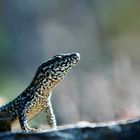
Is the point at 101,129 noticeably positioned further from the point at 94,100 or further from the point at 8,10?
the point at 8,10

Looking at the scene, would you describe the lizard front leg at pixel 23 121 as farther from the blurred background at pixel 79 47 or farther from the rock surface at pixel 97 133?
the blurred background at pixel 79 47

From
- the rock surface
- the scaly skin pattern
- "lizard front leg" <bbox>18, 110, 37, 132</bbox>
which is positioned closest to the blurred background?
the scaly skin pattern

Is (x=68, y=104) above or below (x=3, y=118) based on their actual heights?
below

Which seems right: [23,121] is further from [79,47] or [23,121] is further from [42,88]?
[79,47]

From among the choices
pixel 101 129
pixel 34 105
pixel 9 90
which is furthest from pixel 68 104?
pixel 101 129

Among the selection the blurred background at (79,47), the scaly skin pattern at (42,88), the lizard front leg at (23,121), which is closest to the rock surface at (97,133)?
the lizard front leg at (23,121)

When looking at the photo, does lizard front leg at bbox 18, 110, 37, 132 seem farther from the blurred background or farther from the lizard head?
the blurred background

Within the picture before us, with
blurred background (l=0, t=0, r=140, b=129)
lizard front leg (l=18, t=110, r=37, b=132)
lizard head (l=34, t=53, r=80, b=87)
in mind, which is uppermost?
lizard head (l=34, t=53, r=80, b=87)
